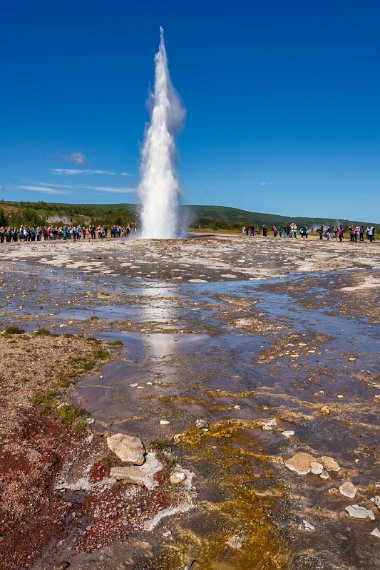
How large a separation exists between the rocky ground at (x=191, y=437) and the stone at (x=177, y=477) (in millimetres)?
19

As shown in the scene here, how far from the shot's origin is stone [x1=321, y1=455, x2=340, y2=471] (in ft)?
21.1

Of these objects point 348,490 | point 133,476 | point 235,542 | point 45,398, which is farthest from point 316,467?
point 45,398

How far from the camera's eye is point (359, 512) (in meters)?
5.47

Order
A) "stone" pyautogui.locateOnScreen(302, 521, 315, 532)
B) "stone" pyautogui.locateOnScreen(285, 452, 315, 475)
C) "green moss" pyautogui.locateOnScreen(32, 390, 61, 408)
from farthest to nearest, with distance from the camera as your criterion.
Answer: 1. "green moss" pyautogui.locateOnScreen(32, 390, 61, 408)
2. "stone" pyautogui.locateOnScreen(285, 452, 315, 475)
3. "stone" pyautogui.locateOnScreen(302, 521, 315, 532)

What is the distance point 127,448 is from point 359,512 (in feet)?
10.7

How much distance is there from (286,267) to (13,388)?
26.1 metres

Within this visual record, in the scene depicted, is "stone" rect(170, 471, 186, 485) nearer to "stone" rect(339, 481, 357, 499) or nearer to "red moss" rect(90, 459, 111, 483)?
"red moss" rect(90, 459, 111, 483)

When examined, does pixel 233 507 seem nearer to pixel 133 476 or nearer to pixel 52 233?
pixel 133 476

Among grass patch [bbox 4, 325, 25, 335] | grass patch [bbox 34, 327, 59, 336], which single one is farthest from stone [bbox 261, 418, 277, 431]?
grass patch [bbox 4, 325, 25, 335]

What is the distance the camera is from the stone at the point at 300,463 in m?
6.37

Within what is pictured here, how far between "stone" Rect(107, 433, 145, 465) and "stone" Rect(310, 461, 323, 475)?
2.42 metres

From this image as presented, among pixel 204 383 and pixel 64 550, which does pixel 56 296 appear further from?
pixel 64 550

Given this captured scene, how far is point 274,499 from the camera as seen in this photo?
5.75 meters

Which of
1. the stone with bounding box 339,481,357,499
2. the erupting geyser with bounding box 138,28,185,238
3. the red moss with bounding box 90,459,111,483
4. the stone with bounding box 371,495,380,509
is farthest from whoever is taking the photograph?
the erupting geyser with bounding box 138,28,185,238
